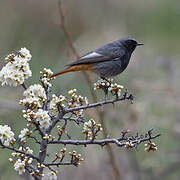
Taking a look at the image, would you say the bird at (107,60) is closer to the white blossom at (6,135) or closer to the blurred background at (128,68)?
the blurred background at (128,68)

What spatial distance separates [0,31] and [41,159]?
643cm

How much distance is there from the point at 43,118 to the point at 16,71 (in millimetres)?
373

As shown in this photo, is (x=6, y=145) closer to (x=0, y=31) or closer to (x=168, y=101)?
(x=168, y=101)

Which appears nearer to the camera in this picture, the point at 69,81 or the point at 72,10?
the point at 69,81

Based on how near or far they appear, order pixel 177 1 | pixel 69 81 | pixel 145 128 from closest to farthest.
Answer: pixel 145 128
pixel 69 81
pixel 177 1

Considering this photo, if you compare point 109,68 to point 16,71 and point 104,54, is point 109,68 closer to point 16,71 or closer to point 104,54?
point 104,54

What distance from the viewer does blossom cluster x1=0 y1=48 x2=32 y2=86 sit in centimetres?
264

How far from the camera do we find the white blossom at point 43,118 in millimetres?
2496

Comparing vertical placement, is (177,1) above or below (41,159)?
above

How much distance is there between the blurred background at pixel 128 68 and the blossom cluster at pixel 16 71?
238 centimetres

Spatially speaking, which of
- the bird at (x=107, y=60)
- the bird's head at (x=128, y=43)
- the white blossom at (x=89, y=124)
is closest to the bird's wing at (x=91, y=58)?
the bird at (x=107, y=60)

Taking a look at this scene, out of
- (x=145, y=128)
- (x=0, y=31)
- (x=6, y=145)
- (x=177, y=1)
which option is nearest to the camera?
(x=6, y=145)

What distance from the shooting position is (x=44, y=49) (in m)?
9.11

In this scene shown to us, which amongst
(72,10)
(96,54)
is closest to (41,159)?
(96,54)
